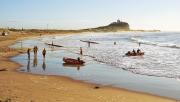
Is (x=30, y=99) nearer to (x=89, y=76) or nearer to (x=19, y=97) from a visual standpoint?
(x=19, y=97)

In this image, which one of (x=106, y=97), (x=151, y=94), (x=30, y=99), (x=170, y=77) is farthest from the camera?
(x=170, y=77)

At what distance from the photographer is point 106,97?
1902cm

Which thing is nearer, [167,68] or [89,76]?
[89,76]

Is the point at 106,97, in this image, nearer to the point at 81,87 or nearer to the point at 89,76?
the point at 81,87

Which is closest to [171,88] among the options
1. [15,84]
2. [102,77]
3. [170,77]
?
[170,77]

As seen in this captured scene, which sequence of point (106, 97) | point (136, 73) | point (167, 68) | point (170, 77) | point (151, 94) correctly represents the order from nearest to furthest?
point (106, 97) < point (151, 94) < point (170, 77) < point (136, 73) < point (167, 68)

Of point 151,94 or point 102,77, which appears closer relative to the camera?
point 151,94

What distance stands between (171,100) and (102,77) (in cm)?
938

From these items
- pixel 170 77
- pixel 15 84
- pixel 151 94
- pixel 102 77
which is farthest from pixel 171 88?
pixel 15 84

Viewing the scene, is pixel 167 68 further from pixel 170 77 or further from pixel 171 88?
pixel 171 88

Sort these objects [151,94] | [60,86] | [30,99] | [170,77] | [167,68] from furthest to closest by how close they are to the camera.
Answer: [167,68] → [170,77] → [60,86] → [151,94] → [30,99]

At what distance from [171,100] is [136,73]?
11192mm

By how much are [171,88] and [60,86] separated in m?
7.46

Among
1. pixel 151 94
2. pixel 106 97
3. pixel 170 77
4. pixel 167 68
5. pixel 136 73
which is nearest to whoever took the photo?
pixel 106 97
